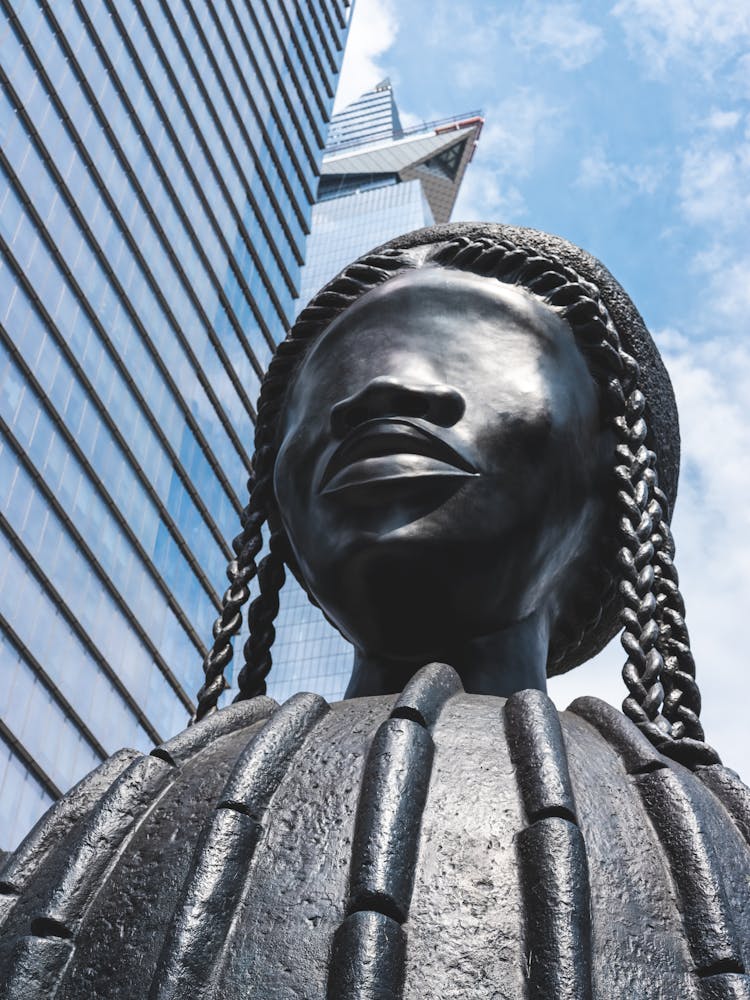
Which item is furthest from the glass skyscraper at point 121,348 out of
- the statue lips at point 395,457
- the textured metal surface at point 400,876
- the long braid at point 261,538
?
the textured metal surface at point 400,876

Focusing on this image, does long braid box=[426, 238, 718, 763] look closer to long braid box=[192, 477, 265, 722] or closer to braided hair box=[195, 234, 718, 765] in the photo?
braided hair box=[195, 234, 718, 765]

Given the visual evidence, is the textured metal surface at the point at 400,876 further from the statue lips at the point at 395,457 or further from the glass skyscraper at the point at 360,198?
the glass skyscraper at the point at 360,198

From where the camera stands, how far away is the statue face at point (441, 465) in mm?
3039

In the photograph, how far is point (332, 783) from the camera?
232 cm

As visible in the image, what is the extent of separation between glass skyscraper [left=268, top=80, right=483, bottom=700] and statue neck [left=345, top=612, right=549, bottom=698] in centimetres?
5476

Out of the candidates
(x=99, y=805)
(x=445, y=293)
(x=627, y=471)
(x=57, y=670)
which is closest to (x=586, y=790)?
(x=99, y=805)

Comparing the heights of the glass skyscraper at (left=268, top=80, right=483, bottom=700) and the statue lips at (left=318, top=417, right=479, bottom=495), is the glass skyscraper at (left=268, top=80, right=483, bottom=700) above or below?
above

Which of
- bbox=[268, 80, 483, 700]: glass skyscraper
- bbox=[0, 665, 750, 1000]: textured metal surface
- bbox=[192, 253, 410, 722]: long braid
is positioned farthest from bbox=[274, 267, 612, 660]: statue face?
bbox=[268, 80, 483, 700]: glass skyscraper

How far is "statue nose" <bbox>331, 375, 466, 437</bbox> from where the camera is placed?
3105mm

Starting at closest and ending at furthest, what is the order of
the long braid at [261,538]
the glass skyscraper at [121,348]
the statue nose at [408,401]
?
the statue nose at [408,401] < the long braid at [261,538] < the glass skyscraper at [121,348]

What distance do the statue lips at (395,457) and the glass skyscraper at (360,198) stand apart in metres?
55.1

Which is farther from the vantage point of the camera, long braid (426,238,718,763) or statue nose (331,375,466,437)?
statue nose (331,375,466,437)

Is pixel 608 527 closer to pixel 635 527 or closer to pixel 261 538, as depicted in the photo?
pixel 635 527

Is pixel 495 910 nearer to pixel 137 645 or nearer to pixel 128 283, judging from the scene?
pixel 137 645
